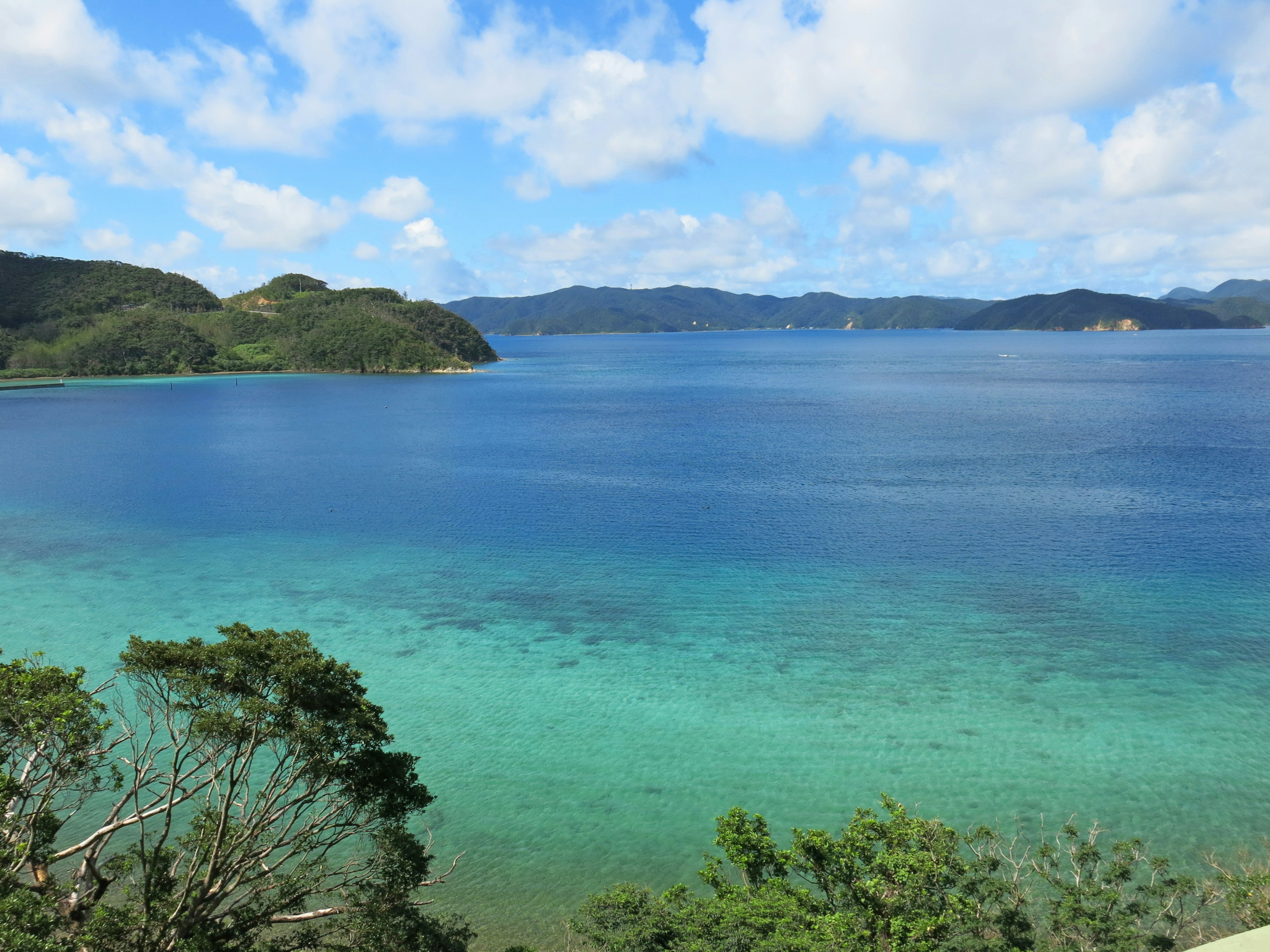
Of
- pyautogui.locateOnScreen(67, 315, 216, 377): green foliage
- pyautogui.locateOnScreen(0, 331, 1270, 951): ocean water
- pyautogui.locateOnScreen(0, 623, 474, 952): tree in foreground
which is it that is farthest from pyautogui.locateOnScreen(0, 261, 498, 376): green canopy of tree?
pyautogui.locateOnScreen(0, 623, 474, 952): tree in foreground

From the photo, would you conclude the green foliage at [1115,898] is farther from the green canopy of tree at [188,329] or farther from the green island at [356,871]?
the green canopy of tree at [188,329]

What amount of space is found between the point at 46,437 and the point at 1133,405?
91258 mm

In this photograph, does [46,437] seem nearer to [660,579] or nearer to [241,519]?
[241,519]

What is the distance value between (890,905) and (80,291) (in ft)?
590

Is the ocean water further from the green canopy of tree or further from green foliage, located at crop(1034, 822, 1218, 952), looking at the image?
the green canopy of tree

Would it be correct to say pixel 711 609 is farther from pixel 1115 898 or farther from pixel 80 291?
pixel 80 291

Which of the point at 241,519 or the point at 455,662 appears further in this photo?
the point at 241,519

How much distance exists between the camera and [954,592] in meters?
26.4

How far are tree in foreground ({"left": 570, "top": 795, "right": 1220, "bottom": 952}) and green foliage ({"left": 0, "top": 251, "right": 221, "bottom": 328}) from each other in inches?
6348

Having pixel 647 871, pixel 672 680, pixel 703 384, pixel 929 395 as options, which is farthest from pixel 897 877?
pixel 703 384

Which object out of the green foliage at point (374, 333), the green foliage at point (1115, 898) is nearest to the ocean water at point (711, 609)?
the green foliage at point (1115, 898)

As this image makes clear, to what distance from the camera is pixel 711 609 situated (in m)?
25.7

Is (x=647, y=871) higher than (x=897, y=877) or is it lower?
lower

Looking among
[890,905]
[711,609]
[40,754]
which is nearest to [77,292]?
[711,609]
